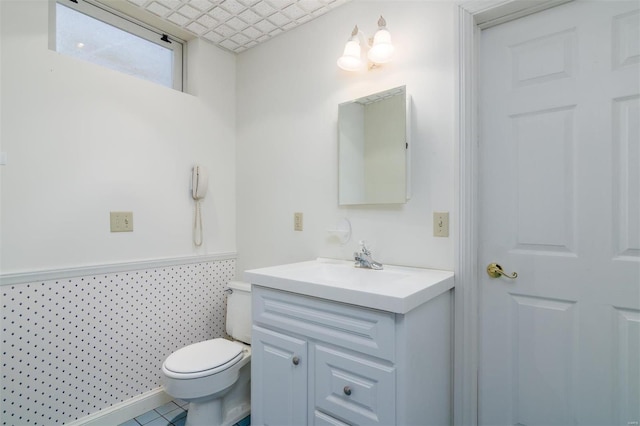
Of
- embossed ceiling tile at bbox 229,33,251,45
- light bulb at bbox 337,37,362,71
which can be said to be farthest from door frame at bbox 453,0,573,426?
embossed ceiling tile at bbox 229,33,251,45

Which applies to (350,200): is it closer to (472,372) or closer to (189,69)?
(472,372)

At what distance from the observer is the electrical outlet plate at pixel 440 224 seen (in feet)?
4.86

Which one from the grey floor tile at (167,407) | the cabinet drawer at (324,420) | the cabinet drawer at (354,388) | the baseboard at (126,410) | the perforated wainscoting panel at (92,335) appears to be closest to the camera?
the cabinet drawer at (354,388)

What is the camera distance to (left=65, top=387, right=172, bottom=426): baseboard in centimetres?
→ 169

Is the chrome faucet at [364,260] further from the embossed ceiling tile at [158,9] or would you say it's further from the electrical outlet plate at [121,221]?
the embossed ceiling tile at [158,9]

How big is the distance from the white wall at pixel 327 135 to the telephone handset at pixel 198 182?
12.7 inches

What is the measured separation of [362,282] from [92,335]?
1.48m

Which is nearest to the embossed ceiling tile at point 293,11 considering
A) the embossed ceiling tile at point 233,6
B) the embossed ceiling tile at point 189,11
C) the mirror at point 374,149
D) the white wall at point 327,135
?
the white wall at point 327,135

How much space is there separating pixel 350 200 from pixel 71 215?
1468mm

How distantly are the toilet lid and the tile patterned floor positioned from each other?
0.42 metres

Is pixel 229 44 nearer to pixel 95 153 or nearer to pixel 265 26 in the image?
pixel 265 26

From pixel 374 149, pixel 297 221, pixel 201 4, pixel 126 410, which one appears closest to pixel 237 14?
pixel 201 4

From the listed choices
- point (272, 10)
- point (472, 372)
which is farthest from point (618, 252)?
point (272, 10)

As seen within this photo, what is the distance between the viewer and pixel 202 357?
1690mm
